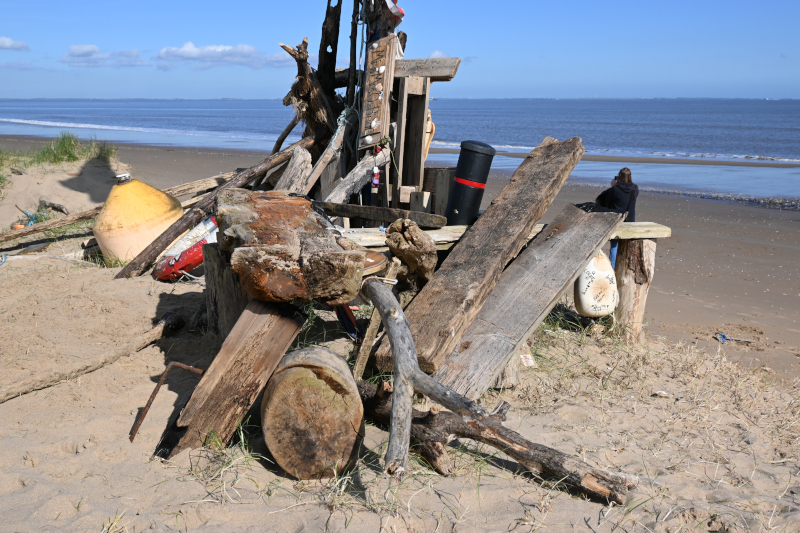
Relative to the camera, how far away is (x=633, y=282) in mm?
5520

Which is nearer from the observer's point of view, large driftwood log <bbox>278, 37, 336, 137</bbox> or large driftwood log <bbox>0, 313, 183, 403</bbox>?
large driftwood log <bbox>0, 313, 183, 403</bbox>

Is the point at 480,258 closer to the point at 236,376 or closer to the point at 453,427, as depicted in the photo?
the point at 453,427

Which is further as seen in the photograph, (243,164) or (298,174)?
(243,164)

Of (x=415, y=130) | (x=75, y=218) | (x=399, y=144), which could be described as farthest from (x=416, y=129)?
(x=75, y=218)

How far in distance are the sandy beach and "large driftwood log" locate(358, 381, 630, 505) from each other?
8 cm

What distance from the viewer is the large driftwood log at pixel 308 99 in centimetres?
685

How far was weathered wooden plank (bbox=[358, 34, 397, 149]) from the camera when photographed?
6.33 metres

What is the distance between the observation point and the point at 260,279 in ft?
9.40

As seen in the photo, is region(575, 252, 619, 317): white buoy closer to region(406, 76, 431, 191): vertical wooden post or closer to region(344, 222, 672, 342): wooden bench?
region(344, 222, 672, 342): wooden bench

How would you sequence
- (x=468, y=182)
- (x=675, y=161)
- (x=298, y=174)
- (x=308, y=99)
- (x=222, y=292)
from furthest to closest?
(x=675, y=161) < (x=308, y=99) < (x=298, y=174) < (x=468, y=182) < (x=222, y=292)

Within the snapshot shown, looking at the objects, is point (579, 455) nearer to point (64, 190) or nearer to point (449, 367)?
point (449, 367)

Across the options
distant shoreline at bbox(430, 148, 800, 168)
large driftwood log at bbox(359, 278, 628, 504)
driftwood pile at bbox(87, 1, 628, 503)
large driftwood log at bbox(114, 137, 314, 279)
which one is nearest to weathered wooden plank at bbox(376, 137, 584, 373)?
driftwood pile at bbox(87, 1, 628, 503)

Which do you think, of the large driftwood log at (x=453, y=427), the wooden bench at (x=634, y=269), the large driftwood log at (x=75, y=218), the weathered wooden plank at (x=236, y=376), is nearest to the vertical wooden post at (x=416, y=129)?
the wooden bench at (x=634, y=269)

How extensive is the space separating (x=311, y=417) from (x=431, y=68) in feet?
14.5
